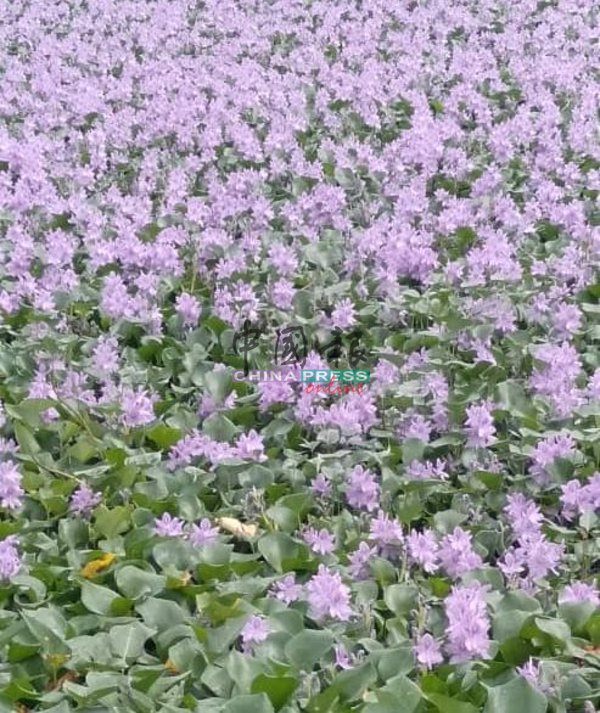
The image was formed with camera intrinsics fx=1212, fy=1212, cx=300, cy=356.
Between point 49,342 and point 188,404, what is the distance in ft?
1.65

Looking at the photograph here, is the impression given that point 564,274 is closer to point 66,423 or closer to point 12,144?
point 66,423

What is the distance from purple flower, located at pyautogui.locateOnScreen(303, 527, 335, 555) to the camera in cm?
299

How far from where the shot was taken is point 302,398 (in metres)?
3.58

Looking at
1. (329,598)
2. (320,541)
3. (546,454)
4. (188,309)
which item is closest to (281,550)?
(320,541)

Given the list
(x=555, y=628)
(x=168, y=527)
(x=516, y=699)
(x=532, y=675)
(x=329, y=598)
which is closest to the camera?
(x=516, y=699)

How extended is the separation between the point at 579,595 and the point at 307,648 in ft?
2.10

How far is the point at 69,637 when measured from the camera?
272 centimetres

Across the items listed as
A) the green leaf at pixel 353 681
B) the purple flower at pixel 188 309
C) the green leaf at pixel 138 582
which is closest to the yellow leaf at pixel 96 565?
the green leaf at pixel 138 582

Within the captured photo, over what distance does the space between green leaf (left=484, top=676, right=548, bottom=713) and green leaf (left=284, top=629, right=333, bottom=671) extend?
39 centimetres

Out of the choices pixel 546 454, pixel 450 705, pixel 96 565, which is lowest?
pixel 96 565

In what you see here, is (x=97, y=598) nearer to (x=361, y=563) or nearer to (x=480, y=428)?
(x=361, y=563)

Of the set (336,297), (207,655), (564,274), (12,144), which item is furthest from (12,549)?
(12,144)

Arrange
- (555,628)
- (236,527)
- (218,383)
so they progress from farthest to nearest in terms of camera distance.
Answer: (218,383) < (236,527) < (555,628)

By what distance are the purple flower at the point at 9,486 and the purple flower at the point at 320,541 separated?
0.78 meters
